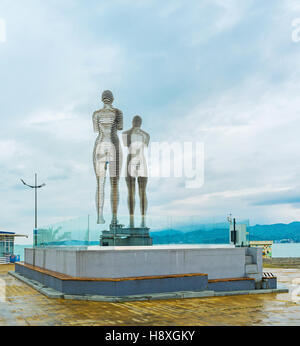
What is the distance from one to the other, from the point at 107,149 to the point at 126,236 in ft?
12.9

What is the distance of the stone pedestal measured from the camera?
16172 millimetres

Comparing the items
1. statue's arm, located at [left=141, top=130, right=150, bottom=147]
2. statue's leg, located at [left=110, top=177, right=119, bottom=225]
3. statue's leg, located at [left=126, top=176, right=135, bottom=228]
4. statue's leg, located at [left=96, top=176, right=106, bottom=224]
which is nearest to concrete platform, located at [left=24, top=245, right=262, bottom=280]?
statue's leg, located at [left=96, top=176, right=106, bottom=224]

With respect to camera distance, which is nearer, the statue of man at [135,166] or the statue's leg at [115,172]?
the statue's leg at [115,172]

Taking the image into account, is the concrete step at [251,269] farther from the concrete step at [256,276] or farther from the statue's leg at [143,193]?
the statue's leg at [143,193]

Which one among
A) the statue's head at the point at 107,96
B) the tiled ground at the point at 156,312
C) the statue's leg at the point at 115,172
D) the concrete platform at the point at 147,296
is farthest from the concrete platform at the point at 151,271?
the statue's head at the point at 107,96

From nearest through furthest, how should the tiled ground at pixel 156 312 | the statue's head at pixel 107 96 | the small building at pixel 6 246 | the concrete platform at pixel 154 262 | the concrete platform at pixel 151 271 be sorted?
the tiled ground at pixel 156 312 < the concrete platform at pixel 151 271 < the concrete platform at pixel 154 262 < the statue's head at pixel 107 96 < the small building at pixel 6 246

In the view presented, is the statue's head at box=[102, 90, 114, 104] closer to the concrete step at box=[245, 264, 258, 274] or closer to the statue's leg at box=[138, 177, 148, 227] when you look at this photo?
the statue's leg at box=[138, 177, 148, 227]

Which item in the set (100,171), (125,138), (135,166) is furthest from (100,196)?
(125,138)

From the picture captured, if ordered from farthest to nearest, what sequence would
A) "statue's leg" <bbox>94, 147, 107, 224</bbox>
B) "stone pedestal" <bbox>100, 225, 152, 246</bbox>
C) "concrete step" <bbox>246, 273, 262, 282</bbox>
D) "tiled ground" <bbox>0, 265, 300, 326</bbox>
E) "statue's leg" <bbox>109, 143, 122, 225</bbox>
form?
"statue's leg" <bbox>109, 143, 122, 225</bbox> < "statue's leg" <bbox>94, 147, 107, 224</bbox> < "stone pedestal" <bbox>100, 225, 152, 246</bbox> < "concrete step" <bbox>246, 273, 262, 282</bbox> < "tiled ground" <bbox>0, 265, 300, 326</bbox>

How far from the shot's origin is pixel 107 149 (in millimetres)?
17484

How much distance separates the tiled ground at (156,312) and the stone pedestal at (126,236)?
3.85 metres

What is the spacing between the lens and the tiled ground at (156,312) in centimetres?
916

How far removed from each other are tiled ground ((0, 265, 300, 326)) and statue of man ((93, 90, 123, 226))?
555 centimetres

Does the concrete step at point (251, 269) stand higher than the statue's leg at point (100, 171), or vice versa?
the statue's leg at point (100, 171)
